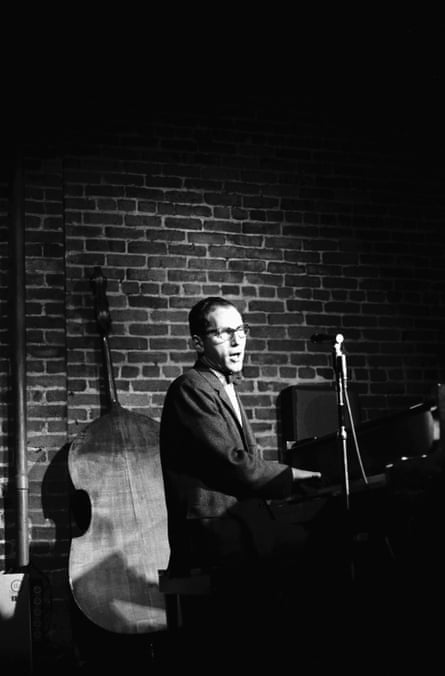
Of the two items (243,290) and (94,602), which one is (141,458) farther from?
(243,290)

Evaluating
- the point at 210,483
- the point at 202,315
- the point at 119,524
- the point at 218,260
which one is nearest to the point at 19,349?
the point at 119,524

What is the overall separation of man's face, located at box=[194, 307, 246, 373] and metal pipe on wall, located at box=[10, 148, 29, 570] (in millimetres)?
1600

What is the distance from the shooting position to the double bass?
510 centimetres

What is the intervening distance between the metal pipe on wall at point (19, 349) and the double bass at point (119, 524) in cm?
36

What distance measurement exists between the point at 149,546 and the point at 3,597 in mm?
772

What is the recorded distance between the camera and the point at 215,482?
4043mm

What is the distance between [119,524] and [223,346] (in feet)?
4.52

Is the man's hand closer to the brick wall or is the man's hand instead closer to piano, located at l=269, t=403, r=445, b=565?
piano, located at l=269, t=403, r=445, b=565

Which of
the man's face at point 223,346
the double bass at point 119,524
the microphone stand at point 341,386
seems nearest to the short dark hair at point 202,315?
the man's face at point 223,346

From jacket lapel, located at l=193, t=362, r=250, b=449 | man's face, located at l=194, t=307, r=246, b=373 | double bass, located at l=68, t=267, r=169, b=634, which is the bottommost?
double bass, located at l=68, t=267, r=169, b=634

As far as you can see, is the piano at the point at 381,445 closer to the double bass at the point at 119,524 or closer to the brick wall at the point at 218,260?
the double bass at the point at 119,524

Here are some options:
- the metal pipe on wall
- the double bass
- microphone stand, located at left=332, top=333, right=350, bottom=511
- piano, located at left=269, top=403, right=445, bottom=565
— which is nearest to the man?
piano, located at left=269, top=403, right=445, bottom=565

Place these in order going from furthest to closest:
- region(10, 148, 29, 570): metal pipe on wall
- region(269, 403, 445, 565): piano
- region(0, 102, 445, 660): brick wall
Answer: region(0, 102, 445, 660): brick wall
region(10, 148, 29, 570): metal pipe on wall
region(269, 403, 445, 565): piano

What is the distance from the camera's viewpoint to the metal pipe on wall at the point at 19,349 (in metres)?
5.47
